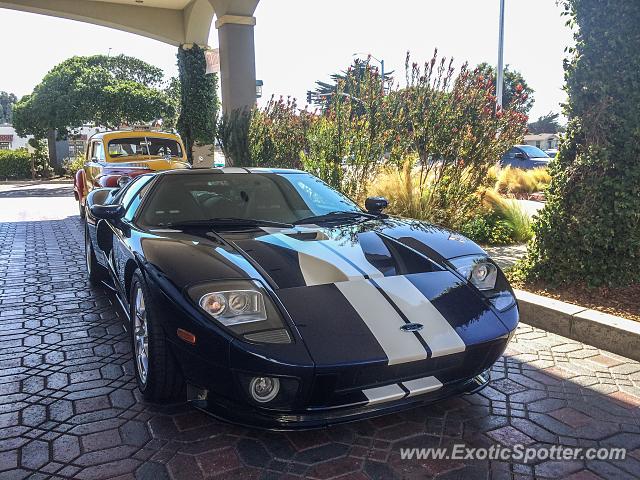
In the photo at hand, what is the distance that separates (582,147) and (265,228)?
9.75 ft

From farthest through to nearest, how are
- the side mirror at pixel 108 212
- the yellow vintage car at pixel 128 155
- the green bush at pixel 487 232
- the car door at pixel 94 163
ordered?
the car door at pixel 94 163 < the yellow vintage car at pixel 128 155 < the green bush at pixel 487 232 < the side mirror at pixel 108 212

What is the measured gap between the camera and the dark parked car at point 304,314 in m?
2.21

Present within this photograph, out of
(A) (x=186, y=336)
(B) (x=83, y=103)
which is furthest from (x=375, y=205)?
(B) (x=83, y=103)

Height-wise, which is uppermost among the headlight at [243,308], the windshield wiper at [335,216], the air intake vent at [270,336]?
the windshield wiper at [335,216]

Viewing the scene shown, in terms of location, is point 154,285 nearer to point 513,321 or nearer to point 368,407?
point 368,407

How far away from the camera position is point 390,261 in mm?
2787

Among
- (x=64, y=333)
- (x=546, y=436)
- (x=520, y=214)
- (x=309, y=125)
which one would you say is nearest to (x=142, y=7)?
(x=309, y=125)

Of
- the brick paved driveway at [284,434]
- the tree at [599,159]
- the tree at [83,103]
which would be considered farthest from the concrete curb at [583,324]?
the tree at [83,103]

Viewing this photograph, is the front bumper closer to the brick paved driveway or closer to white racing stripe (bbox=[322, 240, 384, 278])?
the brick paved driveway

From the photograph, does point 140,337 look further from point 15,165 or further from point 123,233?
point 15,165

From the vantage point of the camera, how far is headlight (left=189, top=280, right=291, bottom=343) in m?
2.25

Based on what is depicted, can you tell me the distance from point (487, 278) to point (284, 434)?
1.41m

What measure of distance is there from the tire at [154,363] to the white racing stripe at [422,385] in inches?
46.9

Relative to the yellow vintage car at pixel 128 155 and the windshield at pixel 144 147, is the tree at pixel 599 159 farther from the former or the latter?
the windshield at pixel 144 147
